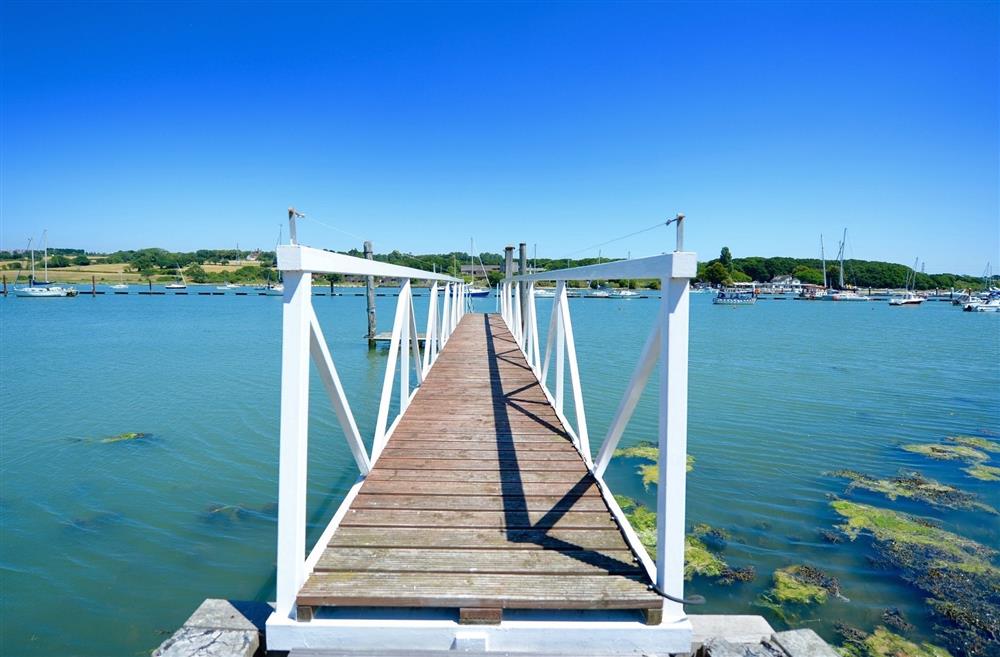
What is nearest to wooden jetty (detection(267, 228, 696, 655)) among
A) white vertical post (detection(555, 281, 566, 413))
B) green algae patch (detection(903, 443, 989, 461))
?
white vertical post (detection(555, 281, 566, 413))

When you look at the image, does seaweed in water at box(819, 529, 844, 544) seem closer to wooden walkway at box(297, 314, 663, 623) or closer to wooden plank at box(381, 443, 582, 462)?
wooden walkway at box(297, 314, 663, 623)

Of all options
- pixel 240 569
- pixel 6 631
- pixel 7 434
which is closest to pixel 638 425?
pixel 240 569

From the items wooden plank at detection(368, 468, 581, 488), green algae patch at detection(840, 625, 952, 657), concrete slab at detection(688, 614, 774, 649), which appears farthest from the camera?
green algae patch at detection(840, 625, 952, 657)

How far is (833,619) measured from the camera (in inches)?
167

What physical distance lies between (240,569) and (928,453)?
9786 mm

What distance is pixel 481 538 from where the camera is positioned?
9.46 feet

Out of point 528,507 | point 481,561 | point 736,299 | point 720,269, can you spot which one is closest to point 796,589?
point 528,507

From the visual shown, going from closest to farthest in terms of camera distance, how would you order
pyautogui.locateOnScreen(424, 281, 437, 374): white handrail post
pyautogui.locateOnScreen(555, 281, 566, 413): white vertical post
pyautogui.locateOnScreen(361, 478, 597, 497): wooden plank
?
1. pyautogui.locateOnScreen(361, 478, 597, 497): wooden plank
2. pyautogui.locateOnScreen(555, 281, 566, 413): white vertical post
3. pyautogui.locateOnScreen(424, 281, 437, 374): white handrail post

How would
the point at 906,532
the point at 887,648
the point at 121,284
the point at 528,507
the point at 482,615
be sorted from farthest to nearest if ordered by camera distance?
the point at 121,284
the point at 906,532
the point at 887,648
the point at 528,507
the point at 482,615

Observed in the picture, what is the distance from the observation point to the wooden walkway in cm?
237

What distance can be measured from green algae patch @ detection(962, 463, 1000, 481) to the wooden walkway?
671 cm

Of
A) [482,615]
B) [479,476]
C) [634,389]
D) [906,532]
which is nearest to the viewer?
[482,615]

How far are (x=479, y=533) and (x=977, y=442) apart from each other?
33.7 ft

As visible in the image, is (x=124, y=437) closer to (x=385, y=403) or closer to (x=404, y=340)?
(x=404, y=340)
